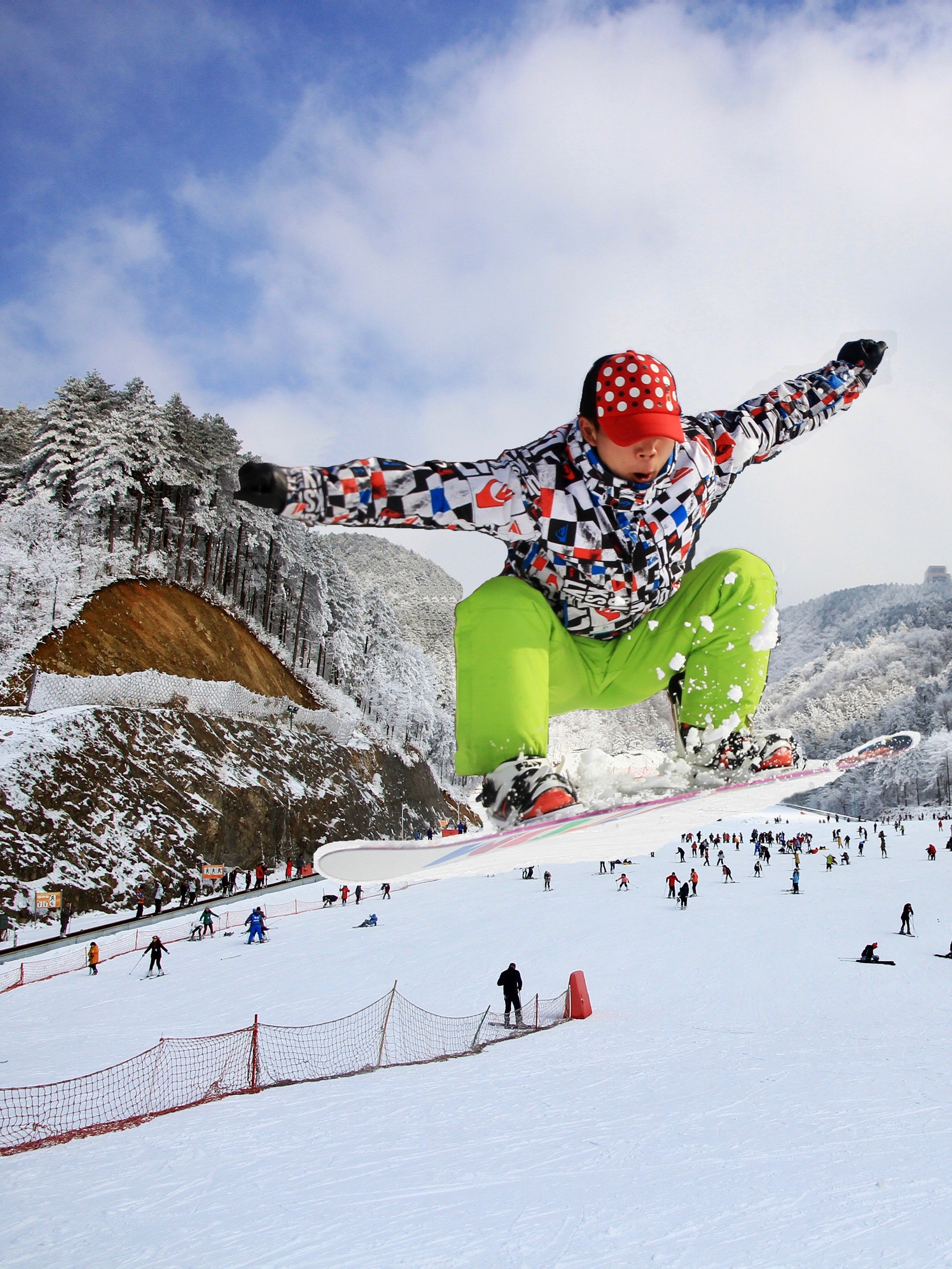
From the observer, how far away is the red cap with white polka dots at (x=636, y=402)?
275 cm

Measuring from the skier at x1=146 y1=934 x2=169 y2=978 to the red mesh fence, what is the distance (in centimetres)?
434

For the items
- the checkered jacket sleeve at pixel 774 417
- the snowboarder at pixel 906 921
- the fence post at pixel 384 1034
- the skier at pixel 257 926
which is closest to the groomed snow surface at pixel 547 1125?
the snowboarder at pixel 906 921

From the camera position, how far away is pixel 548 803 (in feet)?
9.03

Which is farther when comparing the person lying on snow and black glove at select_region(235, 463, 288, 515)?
the person lying on snow

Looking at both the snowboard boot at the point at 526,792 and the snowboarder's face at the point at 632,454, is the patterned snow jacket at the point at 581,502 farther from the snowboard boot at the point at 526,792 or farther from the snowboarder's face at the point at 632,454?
the snowboard boot at the point at 526,792

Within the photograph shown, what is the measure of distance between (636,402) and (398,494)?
2.95ft

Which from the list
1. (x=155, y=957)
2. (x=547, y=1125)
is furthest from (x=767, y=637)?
(x=155, y=957)

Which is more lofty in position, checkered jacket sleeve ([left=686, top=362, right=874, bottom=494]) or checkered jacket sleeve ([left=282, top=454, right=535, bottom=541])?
checkered jacket sleeve ([left=686, top=362, right=874, bottom=494])

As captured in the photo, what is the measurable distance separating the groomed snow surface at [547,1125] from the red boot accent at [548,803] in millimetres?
4434

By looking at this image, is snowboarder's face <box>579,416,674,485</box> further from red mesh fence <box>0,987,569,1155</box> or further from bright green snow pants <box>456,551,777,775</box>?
red mesh fence <box>0,987,569,1155</box>

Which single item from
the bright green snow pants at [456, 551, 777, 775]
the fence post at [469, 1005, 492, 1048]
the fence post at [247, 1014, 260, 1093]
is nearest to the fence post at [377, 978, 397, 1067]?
the fence post at [469, 1005, 492, 1048]

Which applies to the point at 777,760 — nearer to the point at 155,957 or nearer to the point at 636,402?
the point at 636,402

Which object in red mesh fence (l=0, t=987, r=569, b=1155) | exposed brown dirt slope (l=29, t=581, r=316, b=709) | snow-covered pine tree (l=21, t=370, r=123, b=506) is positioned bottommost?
red mesh fence (l=0, t=987, r=569, b=1155)

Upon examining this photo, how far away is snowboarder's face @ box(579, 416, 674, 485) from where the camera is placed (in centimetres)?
281
